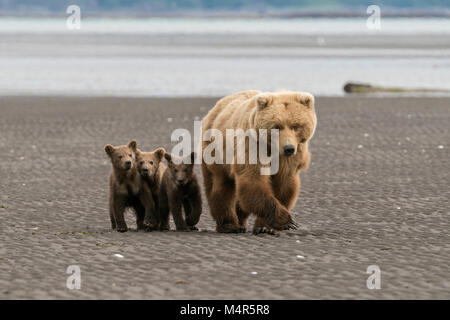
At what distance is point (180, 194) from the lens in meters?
9.84

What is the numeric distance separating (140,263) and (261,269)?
106cm

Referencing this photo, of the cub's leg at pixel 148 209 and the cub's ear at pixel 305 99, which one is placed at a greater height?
the cub's ear at pixel 305 99

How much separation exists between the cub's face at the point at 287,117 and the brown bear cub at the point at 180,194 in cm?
112

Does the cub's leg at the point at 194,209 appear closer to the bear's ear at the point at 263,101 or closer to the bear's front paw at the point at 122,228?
the bear's front paw at the point at 122,228

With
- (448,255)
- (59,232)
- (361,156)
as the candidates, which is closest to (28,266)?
(59,232)

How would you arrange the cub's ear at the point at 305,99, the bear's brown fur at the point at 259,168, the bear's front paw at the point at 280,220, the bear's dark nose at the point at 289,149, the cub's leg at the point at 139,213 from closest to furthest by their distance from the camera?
the bear's dark nose at the point at 289,149 → the bear's brown fur at the point at 259,168 → the cub's ear at the point at 305,99 → the bear's front paw at the point at 280,220 → the cub's leg at the point at 139,213

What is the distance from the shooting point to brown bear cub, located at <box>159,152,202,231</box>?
973cm

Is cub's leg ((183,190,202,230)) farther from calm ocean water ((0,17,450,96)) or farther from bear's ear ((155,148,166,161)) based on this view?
calm ocean water ((0,17,450,96))

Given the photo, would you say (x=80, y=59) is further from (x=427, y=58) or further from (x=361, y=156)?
(x=361, y=156)

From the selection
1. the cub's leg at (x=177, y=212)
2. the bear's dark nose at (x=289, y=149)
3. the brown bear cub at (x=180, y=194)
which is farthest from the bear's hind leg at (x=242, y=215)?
the bear's dark nose at (x=289, y=149)

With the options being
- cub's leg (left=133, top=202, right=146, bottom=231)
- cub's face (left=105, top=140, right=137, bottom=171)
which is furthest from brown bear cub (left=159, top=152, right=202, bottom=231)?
cub's face (left=105, top=140, right=137, bottom=171)

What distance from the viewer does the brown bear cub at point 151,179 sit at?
993cm

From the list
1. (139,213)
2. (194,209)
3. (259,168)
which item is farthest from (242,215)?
(259,168)

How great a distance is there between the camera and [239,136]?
925 cm
